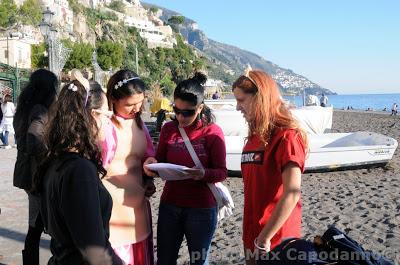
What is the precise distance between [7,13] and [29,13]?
20.4ft

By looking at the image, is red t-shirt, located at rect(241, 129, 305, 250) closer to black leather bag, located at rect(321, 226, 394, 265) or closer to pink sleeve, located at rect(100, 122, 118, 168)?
black leather bag, located at rect(321, 226, 394, 265)

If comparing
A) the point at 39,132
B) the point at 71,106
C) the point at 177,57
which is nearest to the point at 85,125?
the point at 71,106

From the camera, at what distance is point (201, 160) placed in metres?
3.09

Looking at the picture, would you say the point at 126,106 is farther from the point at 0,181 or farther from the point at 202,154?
the point at 0,181

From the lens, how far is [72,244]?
1.88 meters

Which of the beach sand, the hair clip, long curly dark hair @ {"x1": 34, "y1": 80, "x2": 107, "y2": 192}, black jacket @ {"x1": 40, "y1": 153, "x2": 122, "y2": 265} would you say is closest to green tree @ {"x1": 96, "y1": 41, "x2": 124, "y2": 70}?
the beach sand

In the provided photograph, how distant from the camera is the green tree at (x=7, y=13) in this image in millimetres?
54875

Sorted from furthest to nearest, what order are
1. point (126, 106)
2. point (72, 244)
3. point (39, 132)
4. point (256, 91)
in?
point (39, 132)
point (126, 106)
point (256, 91)
point (72, 244)

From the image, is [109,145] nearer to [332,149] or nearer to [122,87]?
[122,87]

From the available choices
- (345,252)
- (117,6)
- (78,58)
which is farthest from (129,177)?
(117,6)

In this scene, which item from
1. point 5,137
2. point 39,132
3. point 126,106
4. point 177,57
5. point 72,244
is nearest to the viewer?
point 72,244

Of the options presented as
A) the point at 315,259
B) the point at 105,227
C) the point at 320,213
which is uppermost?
the point at 105,227

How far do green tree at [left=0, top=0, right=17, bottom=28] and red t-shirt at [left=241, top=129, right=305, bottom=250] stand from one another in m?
60.5

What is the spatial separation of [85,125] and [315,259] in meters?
1.34
